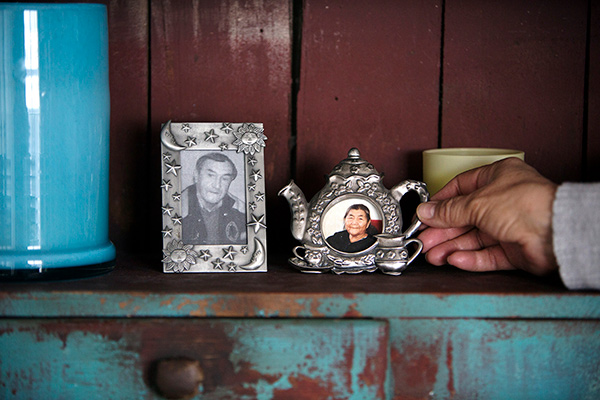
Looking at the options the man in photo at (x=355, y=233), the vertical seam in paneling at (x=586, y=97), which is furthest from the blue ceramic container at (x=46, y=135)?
the vertical seam in paneling at (x=586, y=97)

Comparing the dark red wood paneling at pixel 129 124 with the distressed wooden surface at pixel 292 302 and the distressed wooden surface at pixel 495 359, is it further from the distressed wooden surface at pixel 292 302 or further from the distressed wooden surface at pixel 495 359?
the distressed wooden surface at pixel 495 359

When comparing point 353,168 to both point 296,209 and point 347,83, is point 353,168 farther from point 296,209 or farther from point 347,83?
point 347,83

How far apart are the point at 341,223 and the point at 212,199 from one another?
175 mm

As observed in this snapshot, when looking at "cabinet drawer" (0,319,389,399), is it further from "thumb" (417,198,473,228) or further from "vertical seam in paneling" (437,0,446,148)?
"vertical seam in paneling" (437,0,446,148)

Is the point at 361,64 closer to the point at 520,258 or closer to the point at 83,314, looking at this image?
the point at 520,258

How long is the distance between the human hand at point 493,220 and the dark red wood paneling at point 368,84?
6.5 inches

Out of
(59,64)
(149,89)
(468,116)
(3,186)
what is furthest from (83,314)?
(468,116)

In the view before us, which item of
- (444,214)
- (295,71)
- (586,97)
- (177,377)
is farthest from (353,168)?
(586,97)

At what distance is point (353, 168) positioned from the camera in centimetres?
78

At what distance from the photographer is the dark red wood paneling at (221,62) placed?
928mm

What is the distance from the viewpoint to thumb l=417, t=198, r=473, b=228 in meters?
0.75

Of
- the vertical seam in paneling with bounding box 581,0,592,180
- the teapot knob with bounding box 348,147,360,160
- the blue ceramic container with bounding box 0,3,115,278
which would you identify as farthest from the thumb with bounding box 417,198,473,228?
the blue ceramic container with bounding box 0,3,115,278

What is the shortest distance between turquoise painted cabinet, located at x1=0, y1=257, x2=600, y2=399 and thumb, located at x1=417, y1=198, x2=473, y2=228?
12cm

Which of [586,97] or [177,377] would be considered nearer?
[177,377]
